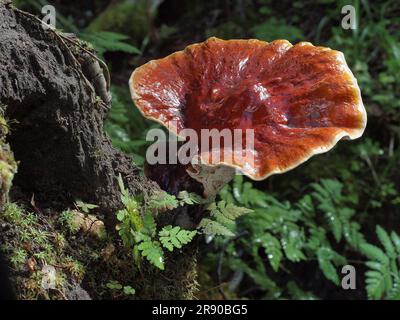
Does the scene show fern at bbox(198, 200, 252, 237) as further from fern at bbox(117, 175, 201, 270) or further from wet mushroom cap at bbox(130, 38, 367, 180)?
wet mushroom cap at bbox(130, 38, 367, 180)

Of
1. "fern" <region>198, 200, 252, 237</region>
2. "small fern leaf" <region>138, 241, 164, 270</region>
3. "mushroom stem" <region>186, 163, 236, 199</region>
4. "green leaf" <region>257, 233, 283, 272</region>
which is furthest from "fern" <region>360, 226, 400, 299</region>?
"small fern leaf" <region>138, 241, 164, 270</region>

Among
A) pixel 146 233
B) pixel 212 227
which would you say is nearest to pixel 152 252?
pixel 146 233

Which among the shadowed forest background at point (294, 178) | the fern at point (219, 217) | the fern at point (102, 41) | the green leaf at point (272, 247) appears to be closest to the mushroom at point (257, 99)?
the fern at point (219, 217)

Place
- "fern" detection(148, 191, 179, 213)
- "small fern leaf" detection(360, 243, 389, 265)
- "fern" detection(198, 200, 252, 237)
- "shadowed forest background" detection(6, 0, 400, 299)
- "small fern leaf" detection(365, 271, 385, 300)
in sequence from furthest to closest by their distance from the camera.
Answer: "shadowed forest background" detection(6, 0, 400, 299) → "small fern leaf" detection(360, 243, 389, 265) → "small fern leaf" detection(365, 271, 385, 300) → "fern" detection(198, 200, 252, 237) → "fern" detection(148, 191, 179, 213)

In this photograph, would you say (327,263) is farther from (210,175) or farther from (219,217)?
(210,175)

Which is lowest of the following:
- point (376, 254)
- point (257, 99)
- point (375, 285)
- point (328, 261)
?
point (375, 285)
